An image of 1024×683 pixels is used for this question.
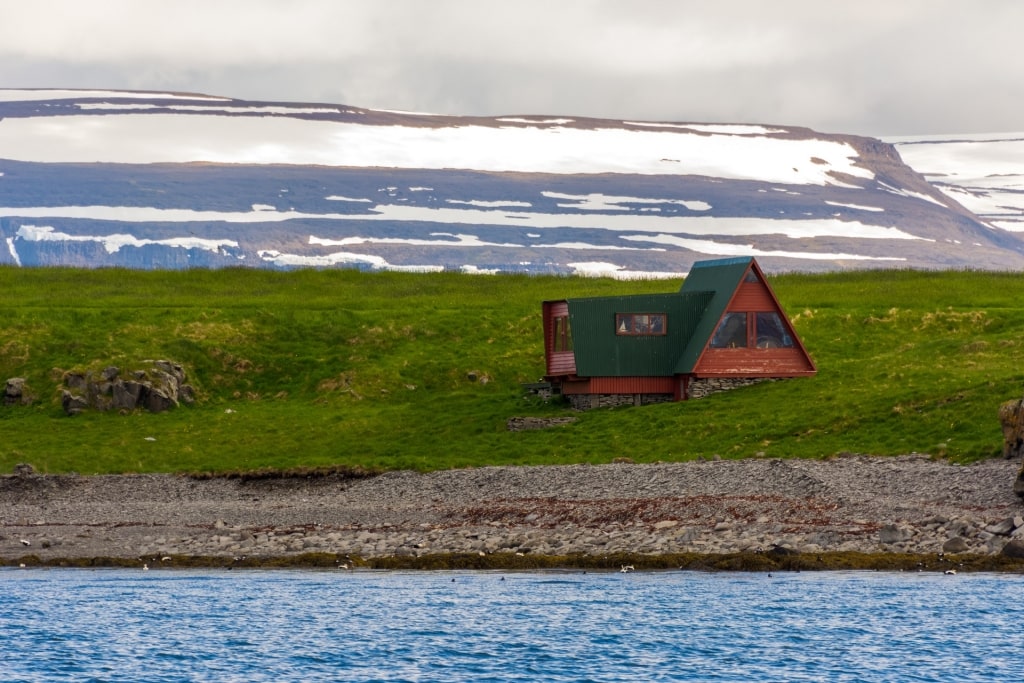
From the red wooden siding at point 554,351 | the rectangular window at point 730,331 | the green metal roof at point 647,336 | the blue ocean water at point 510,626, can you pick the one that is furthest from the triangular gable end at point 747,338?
the blue ocean water at point 510,626

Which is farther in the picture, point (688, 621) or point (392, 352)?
point (392, 352)

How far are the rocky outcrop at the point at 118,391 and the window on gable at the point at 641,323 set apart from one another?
19624 millimetres

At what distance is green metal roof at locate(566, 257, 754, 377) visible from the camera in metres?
Result: 68.6

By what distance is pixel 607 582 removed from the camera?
1601 inches

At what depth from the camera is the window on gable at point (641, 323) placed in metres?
69.3

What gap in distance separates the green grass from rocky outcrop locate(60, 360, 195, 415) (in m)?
0.81

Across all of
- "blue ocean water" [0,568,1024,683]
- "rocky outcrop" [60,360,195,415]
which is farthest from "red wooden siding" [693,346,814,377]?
"blue ocean water" [0,568,1024,683]

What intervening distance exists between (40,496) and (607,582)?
2388 centimetres

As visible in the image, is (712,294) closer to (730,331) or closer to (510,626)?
(730,331)

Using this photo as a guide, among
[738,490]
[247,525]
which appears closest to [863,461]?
[738,490]

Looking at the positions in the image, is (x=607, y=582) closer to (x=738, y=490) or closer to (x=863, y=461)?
(x=738, y=490)

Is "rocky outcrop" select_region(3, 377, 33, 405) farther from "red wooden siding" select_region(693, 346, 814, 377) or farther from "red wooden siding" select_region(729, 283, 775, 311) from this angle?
"red wooden siding" select_region(729, 283, 775, 311)

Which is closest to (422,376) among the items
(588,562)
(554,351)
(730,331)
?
(554,351)

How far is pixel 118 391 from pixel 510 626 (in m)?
36.3
